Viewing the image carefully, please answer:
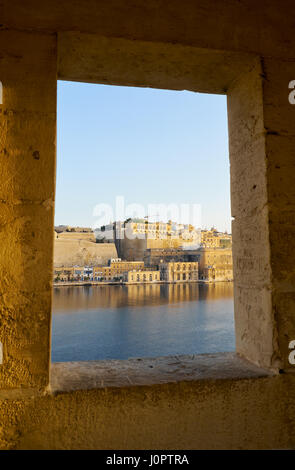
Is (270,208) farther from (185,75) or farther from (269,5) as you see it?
(269,5)

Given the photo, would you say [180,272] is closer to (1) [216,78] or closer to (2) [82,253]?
(2) [82,253]

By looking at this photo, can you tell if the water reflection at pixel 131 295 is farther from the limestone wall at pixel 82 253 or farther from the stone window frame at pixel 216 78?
the stone window frame at pixel 216 78

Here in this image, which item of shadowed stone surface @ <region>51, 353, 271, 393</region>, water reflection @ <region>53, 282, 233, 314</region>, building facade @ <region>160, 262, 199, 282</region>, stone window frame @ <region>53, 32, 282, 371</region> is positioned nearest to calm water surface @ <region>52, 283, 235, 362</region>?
water reflection @ <region>53, 282, 233, 314</region>

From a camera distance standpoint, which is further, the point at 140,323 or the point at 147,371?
the point at 140,323

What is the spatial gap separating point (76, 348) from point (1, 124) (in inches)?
1020

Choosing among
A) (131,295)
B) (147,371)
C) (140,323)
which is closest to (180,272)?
(131,295)

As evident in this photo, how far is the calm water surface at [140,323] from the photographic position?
25.1m

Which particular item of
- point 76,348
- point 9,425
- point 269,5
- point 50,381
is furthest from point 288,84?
point 76,348

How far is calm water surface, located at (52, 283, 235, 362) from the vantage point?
25.1 meters

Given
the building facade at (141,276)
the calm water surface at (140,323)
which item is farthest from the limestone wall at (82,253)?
the calm water surface at (140,323)

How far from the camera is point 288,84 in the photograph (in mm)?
1607

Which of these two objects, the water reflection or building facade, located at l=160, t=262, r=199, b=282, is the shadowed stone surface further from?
building facade, located at l=160, t=262, r=199, b=282

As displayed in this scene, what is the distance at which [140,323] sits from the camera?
108ft

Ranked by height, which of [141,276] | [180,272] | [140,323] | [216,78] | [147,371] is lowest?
[140,323]
